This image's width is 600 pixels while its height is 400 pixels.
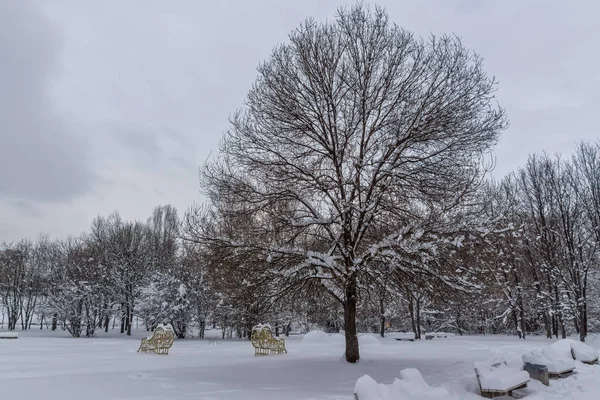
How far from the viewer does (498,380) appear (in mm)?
8094

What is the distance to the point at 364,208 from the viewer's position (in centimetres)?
1026

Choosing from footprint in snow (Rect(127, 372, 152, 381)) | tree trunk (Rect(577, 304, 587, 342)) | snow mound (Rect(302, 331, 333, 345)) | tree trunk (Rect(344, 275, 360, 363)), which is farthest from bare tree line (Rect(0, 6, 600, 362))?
tree trunk (Rect(577, 304, 587, 342))

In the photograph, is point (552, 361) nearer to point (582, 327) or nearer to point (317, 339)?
point (582, 327)

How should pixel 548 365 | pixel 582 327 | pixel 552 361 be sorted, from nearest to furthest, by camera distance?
pixel 548 365 → pixel 552 361 → pixel 582 327

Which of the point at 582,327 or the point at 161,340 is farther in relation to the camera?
the point at 582,327

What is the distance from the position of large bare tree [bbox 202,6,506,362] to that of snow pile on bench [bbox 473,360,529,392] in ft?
11.5

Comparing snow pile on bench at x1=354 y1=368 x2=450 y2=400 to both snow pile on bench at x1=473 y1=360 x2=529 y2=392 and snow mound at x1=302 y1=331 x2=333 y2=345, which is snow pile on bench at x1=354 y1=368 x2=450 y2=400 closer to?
snow pile on bench at x1=473 y1=360 x2=529 y2=392

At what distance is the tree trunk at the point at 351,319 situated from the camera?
37.2 ft

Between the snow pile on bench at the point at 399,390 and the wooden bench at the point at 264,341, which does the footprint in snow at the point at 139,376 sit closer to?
the snow pile on bench at the point at 399,390

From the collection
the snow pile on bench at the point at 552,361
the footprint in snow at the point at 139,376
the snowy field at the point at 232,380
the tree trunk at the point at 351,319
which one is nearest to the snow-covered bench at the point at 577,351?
the snowy field at the point at 232,380

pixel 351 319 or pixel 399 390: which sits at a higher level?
pixel 351 319

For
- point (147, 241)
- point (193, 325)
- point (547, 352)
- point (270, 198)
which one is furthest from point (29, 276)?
point (547, 352)

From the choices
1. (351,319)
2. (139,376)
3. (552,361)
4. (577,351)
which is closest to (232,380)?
(139,376)

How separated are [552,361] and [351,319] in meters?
5.44
